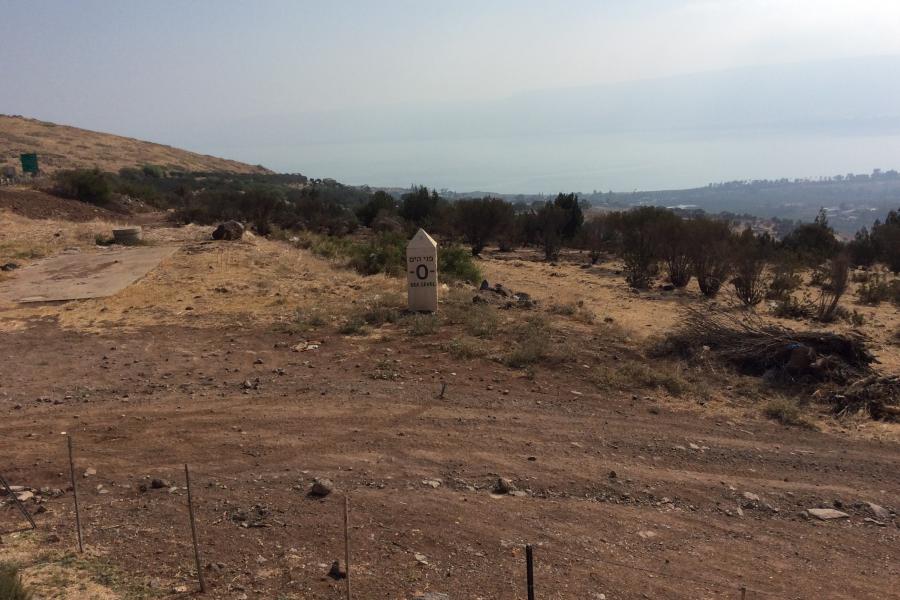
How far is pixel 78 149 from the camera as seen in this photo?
2213 inches

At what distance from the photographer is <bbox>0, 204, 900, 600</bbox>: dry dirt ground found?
4148 mm

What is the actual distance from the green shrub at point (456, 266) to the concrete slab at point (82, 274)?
6900 mm

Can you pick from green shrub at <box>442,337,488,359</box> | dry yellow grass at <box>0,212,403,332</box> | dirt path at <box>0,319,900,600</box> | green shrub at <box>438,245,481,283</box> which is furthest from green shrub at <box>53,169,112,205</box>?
green shrub at <box>442,337,488,359</box>

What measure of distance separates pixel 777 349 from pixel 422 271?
5682 mm

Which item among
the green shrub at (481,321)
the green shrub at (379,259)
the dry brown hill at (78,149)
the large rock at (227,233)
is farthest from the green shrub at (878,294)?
the dry brown hill at (78,149)

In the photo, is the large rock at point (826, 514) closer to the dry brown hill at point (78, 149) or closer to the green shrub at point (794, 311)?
the green shrub at point (794, 311)

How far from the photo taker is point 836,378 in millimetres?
8648

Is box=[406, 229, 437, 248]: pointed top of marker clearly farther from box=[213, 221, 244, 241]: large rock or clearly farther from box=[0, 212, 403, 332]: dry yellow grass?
box=[213, 221, 244, 241]: large rock

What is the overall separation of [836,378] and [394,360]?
230 inches

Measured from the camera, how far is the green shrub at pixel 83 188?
28628mm

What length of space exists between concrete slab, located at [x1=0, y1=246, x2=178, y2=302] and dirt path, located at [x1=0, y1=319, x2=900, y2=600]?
14.2ft

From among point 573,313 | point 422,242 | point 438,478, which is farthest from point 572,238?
point 438,478

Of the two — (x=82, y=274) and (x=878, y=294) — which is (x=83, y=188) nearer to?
(x=82, y=274)

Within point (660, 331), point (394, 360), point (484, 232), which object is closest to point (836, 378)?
point (660, 331)
